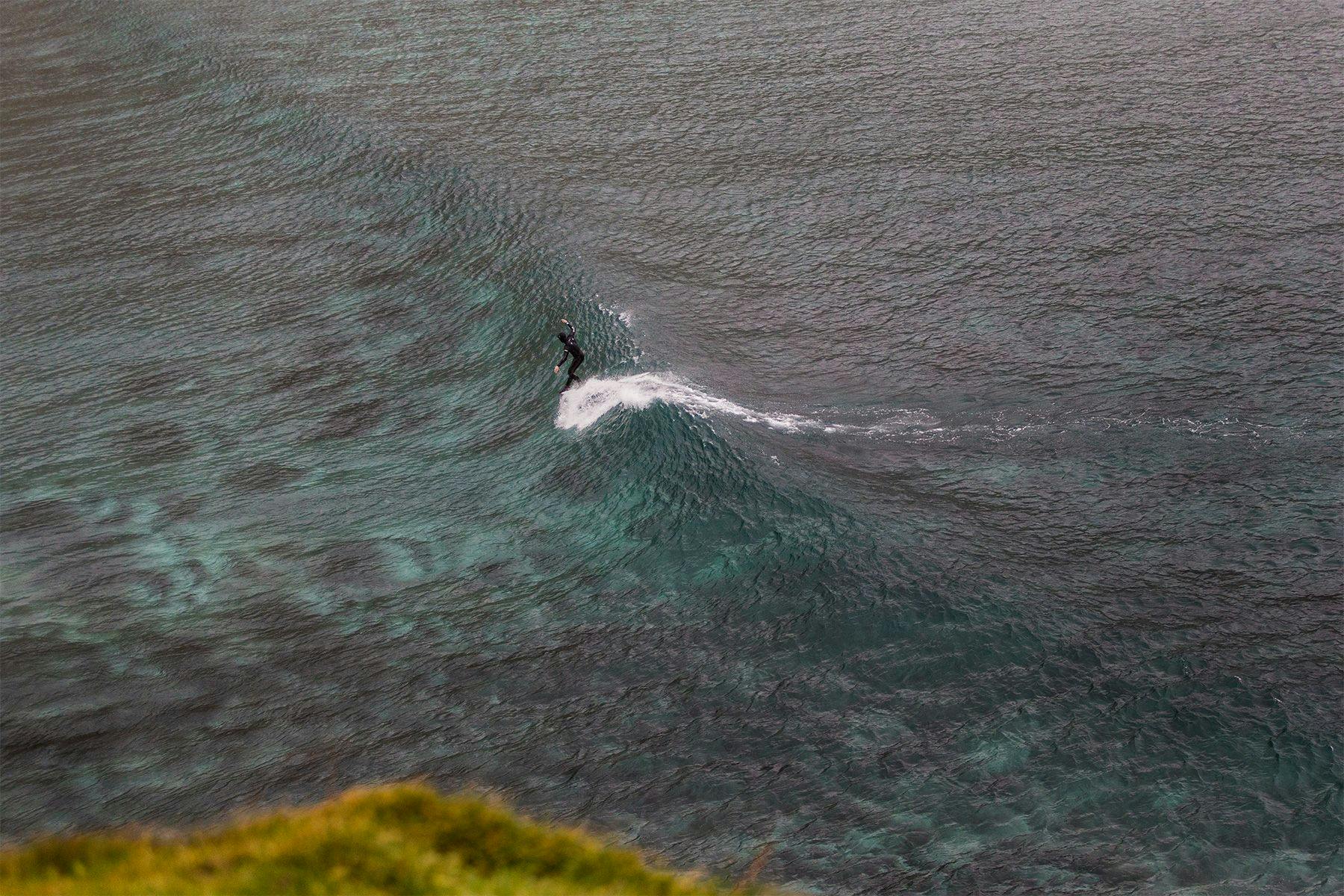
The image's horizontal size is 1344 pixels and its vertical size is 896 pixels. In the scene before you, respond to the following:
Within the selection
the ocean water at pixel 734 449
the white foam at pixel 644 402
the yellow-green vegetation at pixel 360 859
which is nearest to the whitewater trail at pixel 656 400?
the white foam at pixel 644 402

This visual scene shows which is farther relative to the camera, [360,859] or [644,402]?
[644,402]

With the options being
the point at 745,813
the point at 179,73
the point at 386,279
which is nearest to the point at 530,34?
the point at 179,73

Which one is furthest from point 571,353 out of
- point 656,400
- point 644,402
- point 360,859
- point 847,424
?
point 360,859

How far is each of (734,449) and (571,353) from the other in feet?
14.0

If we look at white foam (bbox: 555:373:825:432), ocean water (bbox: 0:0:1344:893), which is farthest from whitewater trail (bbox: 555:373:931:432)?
ocean water (bbox: 0:0:1344:893)

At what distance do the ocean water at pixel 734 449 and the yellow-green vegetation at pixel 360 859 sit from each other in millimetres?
5478

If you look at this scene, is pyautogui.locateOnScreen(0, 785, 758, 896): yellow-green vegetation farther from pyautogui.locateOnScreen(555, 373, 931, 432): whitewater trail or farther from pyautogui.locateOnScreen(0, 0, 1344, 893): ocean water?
pyautogui.locateOnScreen(555, 373, 931, 432): whitewater trail

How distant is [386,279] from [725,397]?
421 inches

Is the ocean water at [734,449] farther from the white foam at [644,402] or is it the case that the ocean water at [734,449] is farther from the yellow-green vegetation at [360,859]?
the yellow-green vegetation at [360,859]

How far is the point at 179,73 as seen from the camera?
42750 millimetres

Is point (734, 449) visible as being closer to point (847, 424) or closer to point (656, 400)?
point (656, 400)

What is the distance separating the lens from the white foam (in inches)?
912

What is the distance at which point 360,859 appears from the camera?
359 inches

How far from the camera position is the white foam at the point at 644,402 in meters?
23.2
